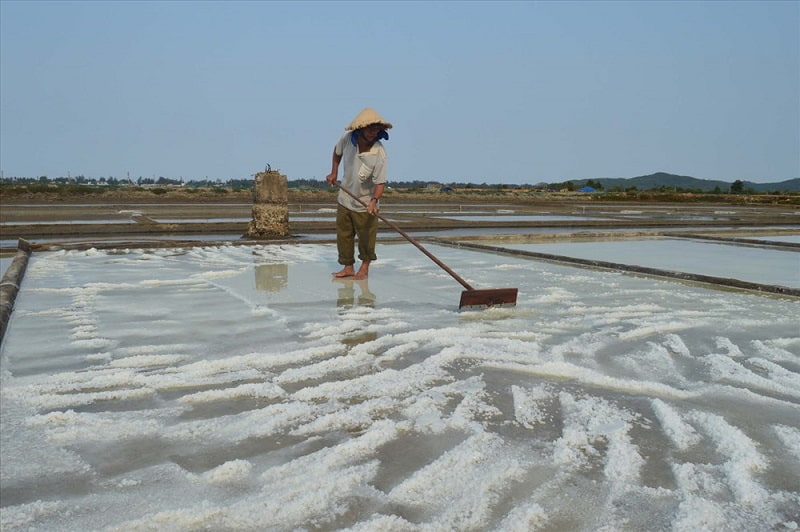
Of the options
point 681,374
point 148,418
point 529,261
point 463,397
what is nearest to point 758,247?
point 529,261

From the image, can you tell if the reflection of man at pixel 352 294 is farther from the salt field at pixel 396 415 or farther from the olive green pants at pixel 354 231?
the olive green pants at pixel 354 231

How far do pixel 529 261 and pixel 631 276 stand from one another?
1.26 metres

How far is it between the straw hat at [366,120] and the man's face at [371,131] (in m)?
0.06

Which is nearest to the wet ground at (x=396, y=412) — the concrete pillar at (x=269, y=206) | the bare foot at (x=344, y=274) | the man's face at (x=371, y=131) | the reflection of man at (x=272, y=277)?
the reflection of man at (x=272, y=277)

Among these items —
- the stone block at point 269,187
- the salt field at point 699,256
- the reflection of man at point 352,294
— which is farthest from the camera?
the stone block at point 269,187

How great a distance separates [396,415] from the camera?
225cm

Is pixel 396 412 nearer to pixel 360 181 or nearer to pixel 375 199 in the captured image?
pixel 375 199

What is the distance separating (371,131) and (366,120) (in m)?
0.11

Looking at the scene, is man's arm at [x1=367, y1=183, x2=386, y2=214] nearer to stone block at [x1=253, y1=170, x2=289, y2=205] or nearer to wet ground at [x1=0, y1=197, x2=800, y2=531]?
wet ground at [x1=0, y1=197, x2=800, y2=531]

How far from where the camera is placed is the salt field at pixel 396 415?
1.64 meters

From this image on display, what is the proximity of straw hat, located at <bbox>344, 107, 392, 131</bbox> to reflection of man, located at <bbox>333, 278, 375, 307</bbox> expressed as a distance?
116 centimetres

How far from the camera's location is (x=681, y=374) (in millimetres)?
2764

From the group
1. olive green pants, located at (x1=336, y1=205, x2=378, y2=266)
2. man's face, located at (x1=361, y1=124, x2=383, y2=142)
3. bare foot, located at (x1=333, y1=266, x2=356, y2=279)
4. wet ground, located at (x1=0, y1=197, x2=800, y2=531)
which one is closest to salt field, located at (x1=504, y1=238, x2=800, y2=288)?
wet ground, located at (x1=0, y1=197, x2=800, y2=531)

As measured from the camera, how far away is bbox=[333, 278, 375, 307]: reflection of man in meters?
4.30
